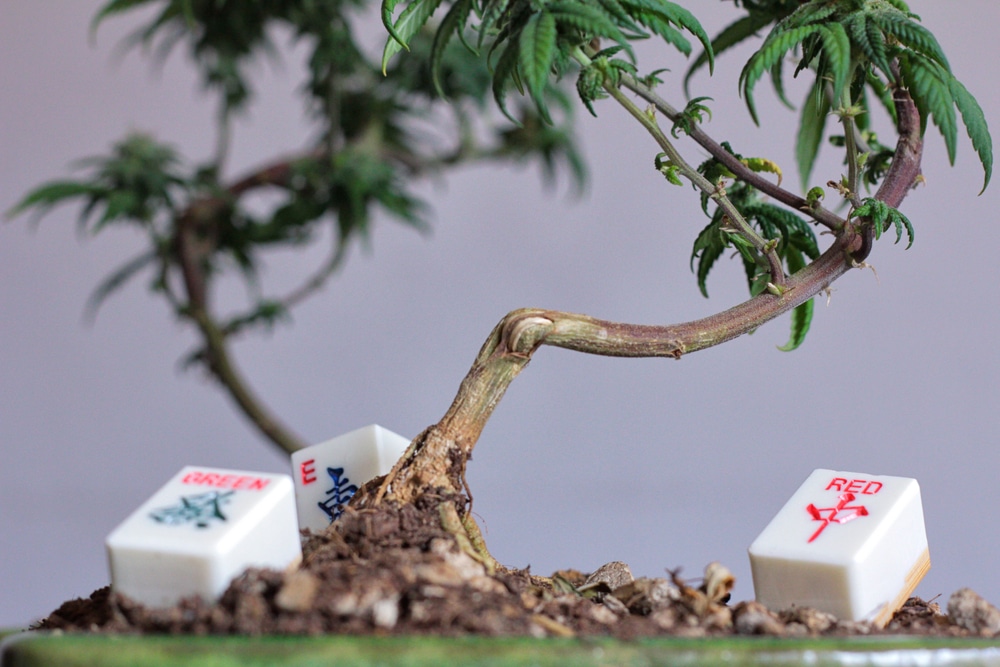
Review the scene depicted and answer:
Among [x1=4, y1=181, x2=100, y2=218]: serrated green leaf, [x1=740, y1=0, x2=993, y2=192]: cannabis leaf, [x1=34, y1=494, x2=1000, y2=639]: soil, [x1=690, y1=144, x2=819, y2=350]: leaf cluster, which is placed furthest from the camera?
[x1=4, y1=181, x2=100, y2=218]: serrated green leaf

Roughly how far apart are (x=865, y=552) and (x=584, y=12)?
335 mm

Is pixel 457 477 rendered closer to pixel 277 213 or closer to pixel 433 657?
pixel 433 657

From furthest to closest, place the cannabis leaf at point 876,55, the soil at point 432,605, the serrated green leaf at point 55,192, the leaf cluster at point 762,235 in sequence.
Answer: the serrated green leaf at point 55,192 < the leaf cluster at point 762,235 < the cannabis leaf at point 876,55 < the soil at point 432,605

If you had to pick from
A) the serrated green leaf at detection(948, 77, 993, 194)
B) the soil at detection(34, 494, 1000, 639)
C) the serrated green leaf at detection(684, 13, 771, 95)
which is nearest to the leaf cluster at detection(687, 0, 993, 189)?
the serrated green leaf at detection(948, 77, 993, 194)

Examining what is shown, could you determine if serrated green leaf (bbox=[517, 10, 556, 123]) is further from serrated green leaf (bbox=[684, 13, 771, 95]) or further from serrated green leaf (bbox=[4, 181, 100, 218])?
serrated green leaf (bbox=[4, 181, 100, 218])

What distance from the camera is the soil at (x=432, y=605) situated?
50cm

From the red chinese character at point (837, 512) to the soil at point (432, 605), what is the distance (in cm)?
6

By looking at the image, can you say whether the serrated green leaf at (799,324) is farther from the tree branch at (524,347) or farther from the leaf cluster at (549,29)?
the leaf cluster at (549,29)

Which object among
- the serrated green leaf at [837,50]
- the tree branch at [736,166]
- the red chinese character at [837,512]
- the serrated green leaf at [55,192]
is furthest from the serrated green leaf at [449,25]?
the serrated green leaf at [55,192]

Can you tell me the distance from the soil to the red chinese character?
6 centimetres

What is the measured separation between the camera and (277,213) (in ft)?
5.39

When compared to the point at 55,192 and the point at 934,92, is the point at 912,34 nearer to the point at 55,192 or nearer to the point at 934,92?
the point at 934,92

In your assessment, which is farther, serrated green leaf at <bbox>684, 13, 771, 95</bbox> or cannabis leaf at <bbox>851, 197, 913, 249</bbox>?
serrated green leaf at <bbox>684, 13, 771, 95</bbox>

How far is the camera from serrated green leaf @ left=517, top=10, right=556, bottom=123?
1.88 feet
